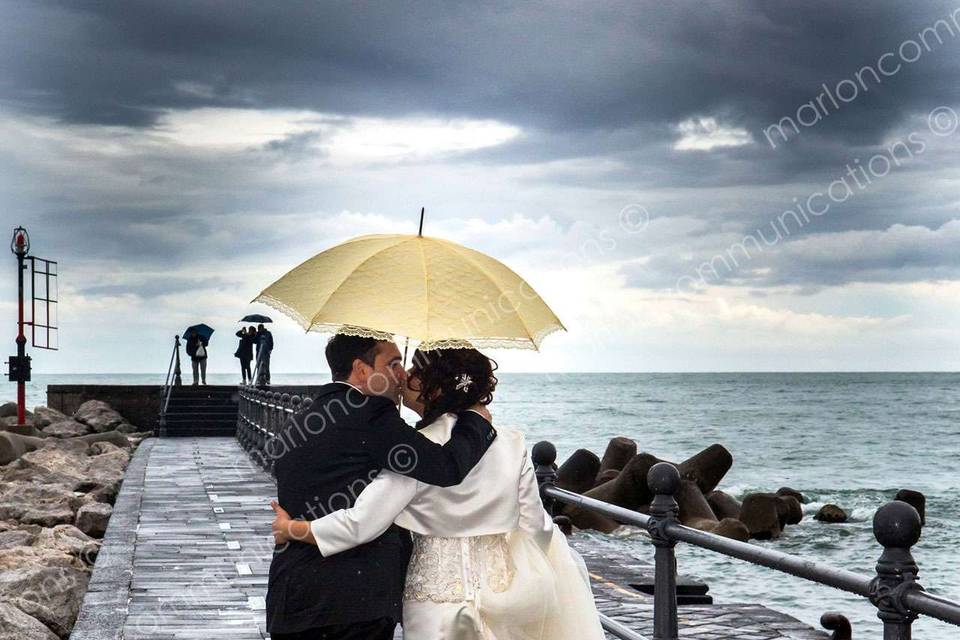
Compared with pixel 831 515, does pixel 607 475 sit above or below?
above

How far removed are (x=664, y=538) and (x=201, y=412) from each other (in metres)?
27.6

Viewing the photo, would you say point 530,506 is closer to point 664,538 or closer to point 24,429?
point 664,538

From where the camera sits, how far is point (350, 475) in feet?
11.1

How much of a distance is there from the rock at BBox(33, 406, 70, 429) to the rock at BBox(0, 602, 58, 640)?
83.6 feet

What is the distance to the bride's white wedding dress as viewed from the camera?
3455mm

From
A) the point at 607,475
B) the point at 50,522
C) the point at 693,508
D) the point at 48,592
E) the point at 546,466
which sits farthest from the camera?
the point at 607,475

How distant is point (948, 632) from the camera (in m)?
13.8

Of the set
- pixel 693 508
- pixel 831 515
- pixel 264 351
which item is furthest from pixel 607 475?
pixel 264 351

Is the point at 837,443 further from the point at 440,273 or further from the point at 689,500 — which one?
the point at 440,273

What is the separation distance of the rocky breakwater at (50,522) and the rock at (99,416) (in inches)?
94.9

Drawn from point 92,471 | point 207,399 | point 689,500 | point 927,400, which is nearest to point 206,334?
point 207,399

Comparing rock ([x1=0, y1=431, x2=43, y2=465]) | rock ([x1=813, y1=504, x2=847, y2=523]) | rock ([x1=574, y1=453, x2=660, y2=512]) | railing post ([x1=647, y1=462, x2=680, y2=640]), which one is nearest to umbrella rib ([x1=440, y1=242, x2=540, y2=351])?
railing post ([x1=647, y1=462, x2=680, y2=640])

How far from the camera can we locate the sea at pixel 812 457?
666 inches

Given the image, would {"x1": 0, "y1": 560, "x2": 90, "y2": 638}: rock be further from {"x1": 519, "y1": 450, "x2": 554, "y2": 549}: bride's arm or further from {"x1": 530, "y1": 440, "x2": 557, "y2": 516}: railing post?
{"x1": 519, "y1": 450, "x2": 554, "y2": 549}: bride's arm
